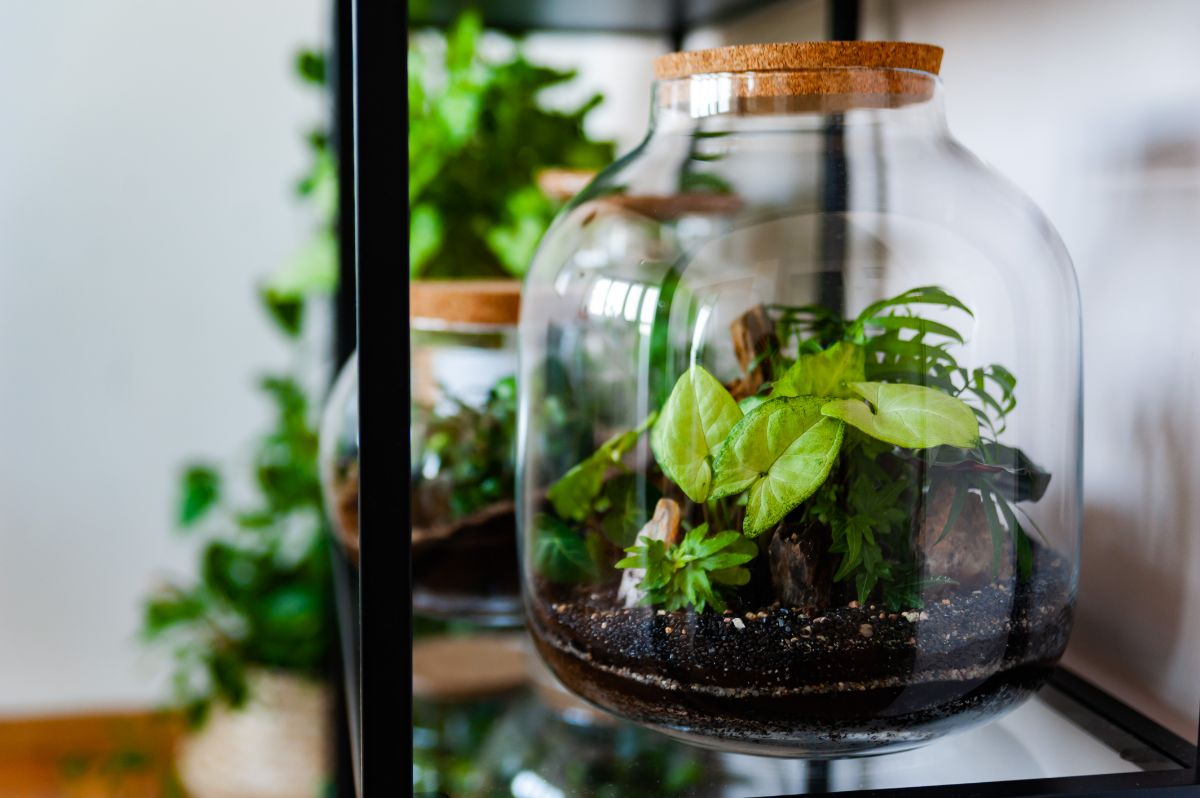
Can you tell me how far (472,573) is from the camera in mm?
812

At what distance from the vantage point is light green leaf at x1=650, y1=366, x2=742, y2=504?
1.57 feet

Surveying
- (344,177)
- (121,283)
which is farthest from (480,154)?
(121,283)

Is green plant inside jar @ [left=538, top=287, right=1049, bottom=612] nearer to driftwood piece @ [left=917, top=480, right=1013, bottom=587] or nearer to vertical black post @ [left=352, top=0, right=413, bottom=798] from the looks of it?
driftwood piece @ [left=917, top=480, right=1013, bottom=587]

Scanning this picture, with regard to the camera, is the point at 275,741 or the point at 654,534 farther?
the point at 275,741

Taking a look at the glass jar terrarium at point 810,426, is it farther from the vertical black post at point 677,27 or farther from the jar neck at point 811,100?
the vertical black post at point 677,27

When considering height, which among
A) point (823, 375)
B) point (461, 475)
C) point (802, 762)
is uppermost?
point (823, 375)

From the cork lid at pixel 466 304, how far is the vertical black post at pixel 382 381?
0.34m

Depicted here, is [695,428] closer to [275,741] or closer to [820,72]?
[820,72]

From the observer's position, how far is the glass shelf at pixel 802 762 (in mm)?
530

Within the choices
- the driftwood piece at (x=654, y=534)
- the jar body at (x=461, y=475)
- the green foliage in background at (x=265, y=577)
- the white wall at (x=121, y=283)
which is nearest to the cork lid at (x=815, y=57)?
the driftwood piece at (x=654, y=534)

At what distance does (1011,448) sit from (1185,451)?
0.42 ft

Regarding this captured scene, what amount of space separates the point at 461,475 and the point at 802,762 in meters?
0.34

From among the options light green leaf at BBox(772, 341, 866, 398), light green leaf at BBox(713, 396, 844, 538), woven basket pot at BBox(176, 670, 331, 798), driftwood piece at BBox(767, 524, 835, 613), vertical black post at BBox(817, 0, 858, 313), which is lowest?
woven basket pot at BBox(176, 670, 331, 798)

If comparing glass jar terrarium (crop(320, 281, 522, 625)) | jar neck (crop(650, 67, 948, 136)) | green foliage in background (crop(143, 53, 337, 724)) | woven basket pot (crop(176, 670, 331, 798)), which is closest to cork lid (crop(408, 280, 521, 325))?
glass jar terrarium (crop(320, 281, 522, 625))
